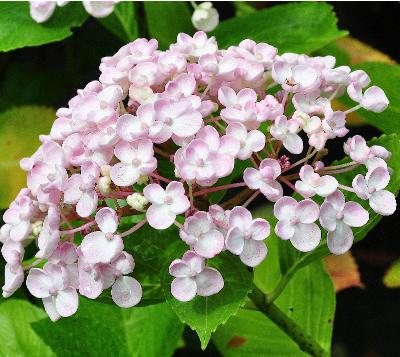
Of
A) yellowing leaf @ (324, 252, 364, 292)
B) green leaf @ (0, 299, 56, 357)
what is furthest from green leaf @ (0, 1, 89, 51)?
yellowing leaf @ (324, 252, 364, 292)

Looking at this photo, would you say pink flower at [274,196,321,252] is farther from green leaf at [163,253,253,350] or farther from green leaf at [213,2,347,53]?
green leaf at [213,2,347,53]

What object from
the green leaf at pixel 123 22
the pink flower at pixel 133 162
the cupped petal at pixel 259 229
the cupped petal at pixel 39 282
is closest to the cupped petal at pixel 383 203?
the cupped petal at pixel 259 229

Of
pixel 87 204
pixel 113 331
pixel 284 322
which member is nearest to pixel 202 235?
pixel 87 204

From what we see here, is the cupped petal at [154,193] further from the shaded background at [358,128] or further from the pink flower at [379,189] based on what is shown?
the shaded background at [358,128]

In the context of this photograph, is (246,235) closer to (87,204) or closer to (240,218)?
(240,218)

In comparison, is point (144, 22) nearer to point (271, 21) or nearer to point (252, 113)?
point (271, 21)
